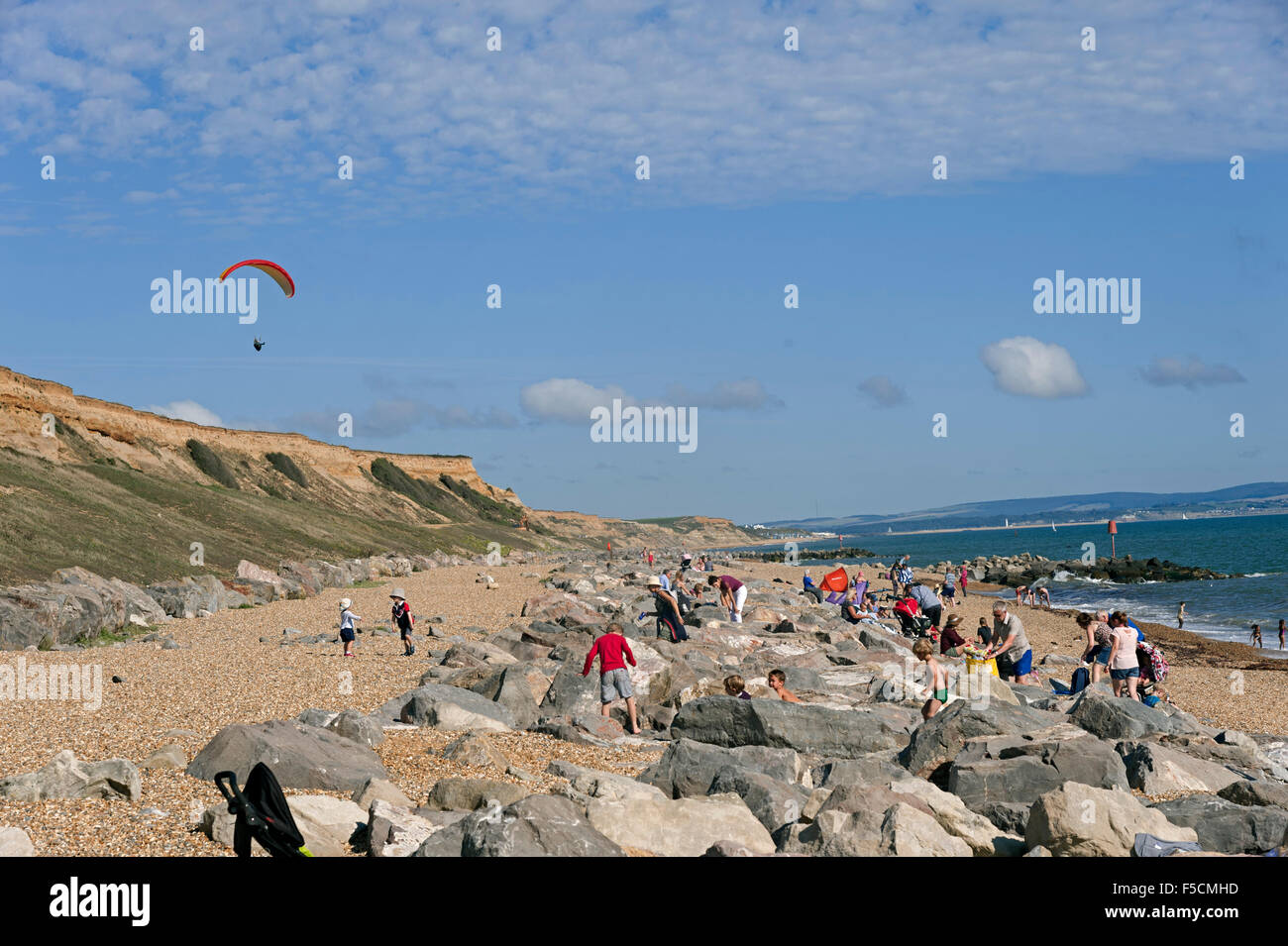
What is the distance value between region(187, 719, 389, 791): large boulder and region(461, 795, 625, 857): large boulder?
102 inches

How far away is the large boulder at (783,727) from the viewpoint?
11.2m

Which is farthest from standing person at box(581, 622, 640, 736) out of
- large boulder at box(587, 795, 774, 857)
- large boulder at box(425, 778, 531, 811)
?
large boulder at box(587, 795, 774, 857)

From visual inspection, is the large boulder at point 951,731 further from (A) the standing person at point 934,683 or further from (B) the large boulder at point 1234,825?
(B) the large boulder at point 1234,825

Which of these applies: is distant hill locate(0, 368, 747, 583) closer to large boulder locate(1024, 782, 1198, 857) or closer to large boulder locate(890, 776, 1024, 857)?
large boulder locate(890, 776, 1024, 857)

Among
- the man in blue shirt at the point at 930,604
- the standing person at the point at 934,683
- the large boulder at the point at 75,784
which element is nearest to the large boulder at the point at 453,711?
the large boulder at the point at 75,784

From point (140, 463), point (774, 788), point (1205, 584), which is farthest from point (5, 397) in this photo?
point (1205, 584)

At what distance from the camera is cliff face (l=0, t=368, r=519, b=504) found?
152ft

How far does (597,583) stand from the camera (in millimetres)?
39438

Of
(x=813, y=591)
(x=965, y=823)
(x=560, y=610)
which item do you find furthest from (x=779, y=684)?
(x=813, y=591)

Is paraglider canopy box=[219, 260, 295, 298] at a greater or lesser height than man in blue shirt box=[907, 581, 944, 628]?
greater

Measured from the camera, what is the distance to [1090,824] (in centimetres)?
707

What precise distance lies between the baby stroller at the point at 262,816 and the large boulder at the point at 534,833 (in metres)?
1.14
